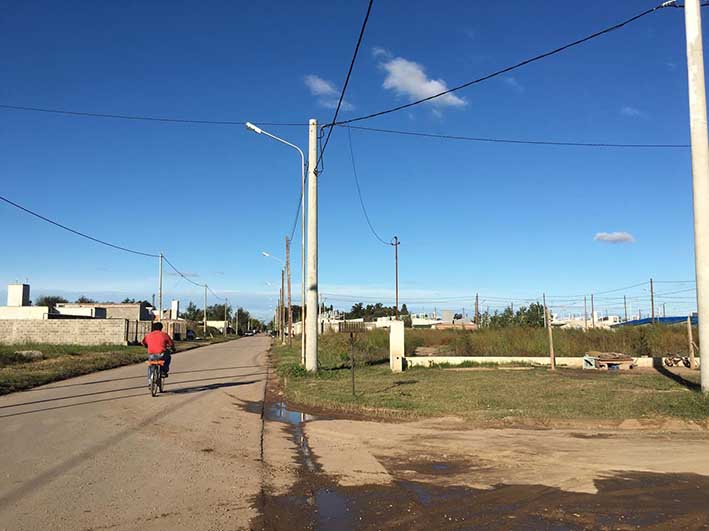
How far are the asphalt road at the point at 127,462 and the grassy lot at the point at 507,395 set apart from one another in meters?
2.54

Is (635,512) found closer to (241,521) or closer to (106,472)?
(241,521)

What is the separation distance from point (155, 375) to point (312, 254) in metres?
7.03

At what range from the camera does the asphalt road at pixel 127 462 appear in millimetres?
5781

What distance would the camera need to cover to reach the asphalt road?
5781 millimetres

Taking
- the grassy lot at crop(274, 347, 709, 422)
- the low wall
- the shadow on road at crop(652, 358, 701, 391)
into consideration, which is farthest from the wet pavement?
the low wall

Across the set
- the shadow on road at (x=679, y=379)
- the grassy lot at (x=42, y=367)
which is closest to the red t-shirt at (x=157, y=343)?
the grassy lot at (x=42, y=367)

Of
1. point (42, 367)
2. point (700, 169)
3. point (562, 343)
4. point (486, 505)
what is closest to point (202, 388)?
point (42, 367)

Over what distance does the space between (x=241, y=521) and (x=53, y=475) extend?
2945mm

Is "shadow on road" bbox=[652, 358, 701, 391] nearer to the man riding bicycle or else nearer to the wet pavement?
the wet pavement

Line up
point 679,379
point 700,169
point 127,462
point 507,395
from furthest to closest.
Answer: point 679,379, point 507,395, point 700,169, point 127,462

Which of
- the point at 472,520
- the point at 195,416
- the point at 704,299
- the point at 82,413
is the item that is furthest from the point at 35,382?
the point at 704,299

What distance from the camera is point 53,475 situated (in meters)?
7.23

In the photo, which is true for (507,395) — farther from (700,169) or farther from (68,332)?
(68,332)

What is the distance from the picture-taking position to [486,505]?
20.1 ft
